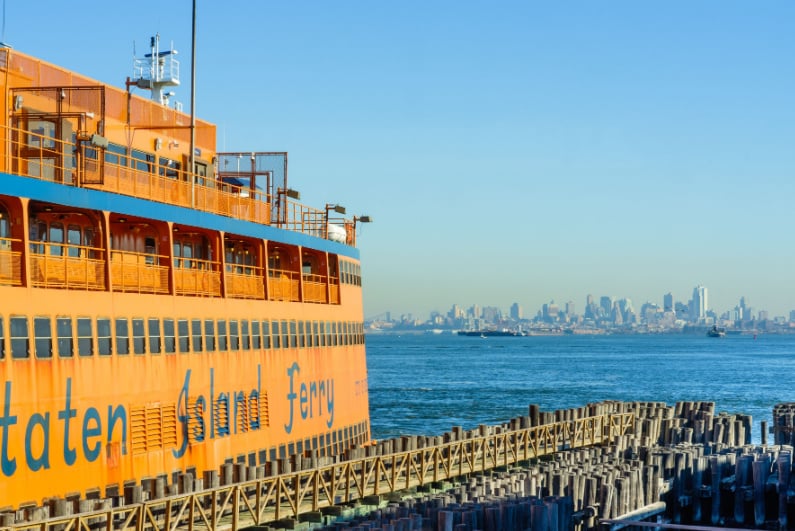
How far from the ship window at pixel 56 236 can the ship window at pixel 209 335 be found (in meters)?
4.62

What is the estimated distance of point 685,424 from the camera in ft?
176

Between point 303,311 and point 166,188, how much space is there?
28.6 ft

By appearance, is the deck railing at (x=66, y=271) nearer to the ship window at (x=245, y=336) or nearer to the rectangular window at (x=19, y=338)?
the rectangular window at (x=19, y=338)

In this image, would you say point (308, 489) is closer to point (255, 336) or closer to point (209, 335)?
point (209, 335)

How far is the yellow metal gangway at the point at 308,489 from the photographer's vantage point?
74.3ft

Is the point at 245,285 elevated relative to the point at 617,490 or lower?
elevated

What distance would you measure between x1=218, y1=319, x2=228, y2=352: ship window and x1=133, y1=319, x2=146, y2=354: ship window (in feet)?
14.9

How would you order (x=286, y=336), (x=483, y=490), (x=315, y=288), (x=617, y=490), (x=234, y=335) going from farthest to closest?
(x=315, y=288), (x=286, y=336), (x=234, y=335), (x=617, y=490), (x=483, y=490)

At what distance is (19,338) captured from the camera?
26453 millimetres

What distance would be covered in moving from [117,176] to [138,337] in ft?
15.0

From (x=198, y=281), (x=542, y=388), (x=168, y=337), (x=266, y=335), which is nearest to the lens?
(x=168, y=337)

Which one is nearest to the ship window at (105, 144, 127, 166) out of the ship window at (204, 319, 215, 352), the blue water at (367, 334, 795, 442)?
the ship window at (204, 319, 215, 352)

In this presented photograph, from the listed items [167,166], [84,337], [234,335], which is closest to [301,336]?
[234,335]

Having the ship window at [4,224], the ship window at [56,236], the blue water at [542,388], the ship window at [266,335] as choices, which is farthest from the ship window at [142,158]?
the blue water at [542,388]
